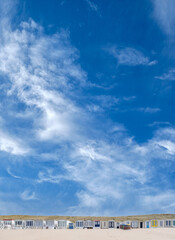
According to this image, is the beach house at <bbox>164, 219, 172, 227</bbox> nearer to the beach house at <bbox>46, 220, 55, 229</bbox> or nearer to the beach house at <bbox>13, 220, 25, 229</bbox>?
the beach house at <bbox>46, 220, 55, 229</bbox>

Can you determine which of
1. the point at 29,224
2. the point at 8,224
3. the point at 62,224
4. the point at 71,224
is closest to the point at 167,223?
the point at 71,224

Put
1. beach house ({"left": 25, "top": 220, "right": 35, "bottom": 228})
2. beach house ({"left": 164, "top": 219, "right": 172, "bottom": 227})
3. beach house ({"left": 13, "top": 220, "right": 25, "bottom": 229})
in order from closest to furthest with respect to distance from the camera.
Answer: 1. beach house ({"left": 25, "top": 220, "right": 35, "bottom": 228})
2. beach house ({"left": 13, "top": 220, "right": 25, "bottom": 229})
3. beach house ({"left": 164, "top": 219, "right": 172, "bottom": 227})

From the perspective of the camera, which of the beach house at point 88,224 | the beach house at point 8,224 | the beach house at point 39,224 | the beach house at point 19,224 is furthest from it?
the beach house at point 8,224

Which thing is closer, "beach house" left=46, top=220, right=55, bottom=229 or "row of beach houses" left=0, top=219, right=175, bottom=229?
"beach house" left=46, top=220, right=55, bottom=229

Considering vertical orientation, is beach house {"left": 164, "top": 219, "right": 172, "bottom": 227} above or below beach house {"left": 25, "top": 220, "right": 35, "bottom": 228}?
above

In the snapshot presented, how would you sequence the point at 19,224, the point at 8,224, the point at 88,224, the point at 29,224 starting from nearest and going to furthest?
the point at 29,224
the point at 19,224
the point at 88,224
the point at 8,224

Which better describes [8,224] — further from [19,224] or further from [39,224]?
[39,224]

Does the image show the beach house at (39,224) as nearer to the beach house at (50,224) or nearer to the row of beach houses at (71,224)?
the row of beach houses at (71,224)

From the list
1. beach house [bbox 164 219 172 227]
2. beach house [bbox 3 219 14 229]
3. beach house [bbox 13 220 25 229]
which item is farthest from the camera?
beach house [bbox 164 219 172 227]

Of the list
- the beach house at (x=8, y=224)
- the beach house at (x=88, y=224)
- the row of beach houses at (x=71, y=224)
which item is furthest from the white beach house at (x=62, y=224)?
the beach house at (x=8, y=224)

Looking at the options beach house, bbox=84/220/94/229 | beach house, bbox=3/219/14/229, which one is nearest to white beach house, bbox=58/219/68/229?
beach house, bbox=84/220/94/229
